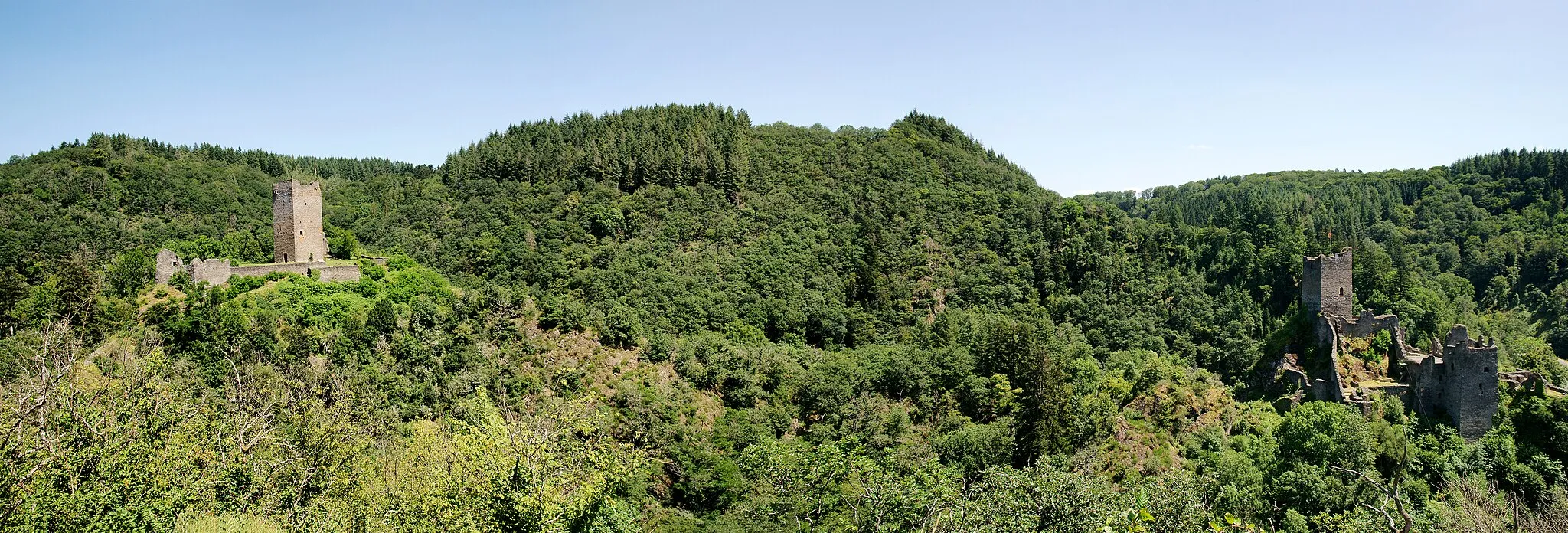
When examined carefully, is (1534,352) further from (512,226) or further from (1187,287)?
(512,226)

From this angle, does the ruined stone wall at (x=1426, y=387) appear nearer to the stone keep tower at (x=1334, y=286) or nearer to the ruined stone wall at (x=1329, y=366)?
the ruined stone wall at (x=1329, y=366)

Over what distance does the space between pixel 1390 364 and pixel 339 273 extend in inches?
1987

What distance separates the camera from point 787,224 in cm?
6825

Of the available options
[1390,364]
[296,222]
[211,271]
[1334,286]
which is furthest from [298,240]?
[1390,364]

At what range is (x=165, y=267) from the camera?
3834cm

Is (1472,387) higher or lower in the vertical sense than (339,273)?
lower

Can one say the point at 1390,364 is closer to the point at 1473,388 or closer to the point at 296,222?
the point at 1473,388

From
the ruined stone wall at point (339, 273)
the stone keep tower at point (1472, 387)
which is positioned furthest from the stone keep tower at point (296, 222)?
the stone keep tower at point (1472, 387)

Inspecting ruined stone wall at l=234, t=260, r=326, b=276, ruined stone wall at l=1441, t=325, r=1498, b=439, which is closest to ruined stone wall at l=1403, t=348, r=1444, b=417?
ruined stone wall at l=1441, t=325, r=1498, b=439

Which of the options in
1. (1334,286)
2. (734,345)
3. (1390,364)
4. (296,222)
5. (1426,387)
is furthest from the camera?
(734,345)

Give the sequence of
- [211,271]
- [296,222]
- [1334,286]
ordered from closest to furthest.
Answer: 1. [211,271]
2. [296,222]
3. [1334,286]

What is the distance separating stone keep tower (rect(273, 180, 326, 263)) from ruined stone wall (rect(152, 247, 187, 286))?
169 inches

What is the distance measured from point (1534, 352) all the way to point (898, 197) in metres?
42.1

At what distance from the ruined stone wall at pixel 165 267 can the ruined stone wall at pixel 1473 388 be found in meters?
55.5
